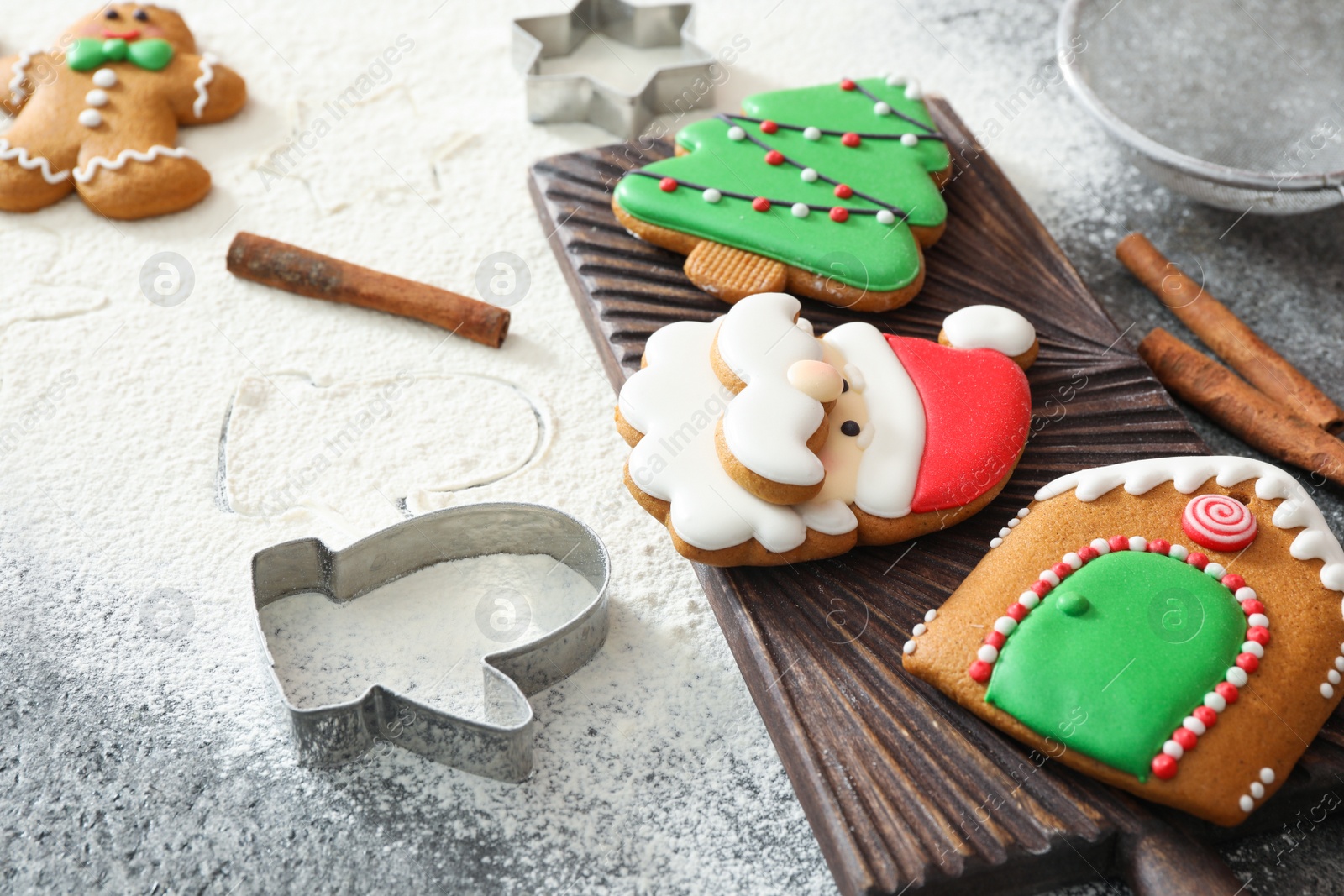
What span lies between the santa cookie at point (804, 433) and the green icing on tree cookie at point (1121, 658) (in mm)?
180

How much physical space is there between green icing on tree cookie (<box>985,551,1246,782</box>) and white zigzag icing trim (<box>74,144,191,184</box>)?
1.38 meters

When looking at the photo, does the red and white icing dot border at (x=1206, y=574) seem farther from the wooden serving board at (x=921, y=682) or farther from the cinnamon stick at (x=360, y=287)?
the cinnamon stick at (x=360, y=287)

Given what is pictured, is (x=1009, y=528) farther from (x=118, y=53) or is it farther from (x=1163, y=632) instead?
(x=118, y=53)

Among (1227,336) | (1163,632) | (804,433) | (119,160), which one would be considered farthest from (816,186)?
(119,160)

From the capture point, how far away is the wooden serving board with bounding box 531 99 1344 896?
3.55ft

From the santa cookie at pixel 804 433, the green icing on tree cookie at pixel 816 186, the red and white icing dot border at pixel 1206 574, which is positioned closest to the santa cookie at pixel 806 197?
the green icing on tree cookie at pixel 816 186

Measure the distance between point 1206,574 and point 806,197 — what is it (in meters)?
0.71

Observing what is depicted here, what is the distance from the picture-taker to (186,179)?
1.70m

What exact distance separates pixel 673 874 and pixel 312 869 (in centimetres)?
36

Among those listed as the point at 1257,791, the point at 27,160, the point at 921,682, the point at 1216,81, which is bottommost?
the point at 27,160

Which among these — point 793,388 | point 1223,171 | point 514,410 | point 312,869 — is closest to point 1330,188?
point 1223,171

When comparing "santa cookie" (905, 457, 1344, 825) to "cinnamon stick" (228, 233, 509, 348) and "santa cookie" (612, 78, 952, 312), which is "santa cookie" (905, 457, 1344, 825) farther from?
"cinnamon stick" (228, 233, 509, 348)

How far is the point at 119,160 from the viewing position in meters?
1.68

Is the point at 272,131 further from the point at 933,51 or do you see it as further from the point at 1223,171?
the point at 1223,171
